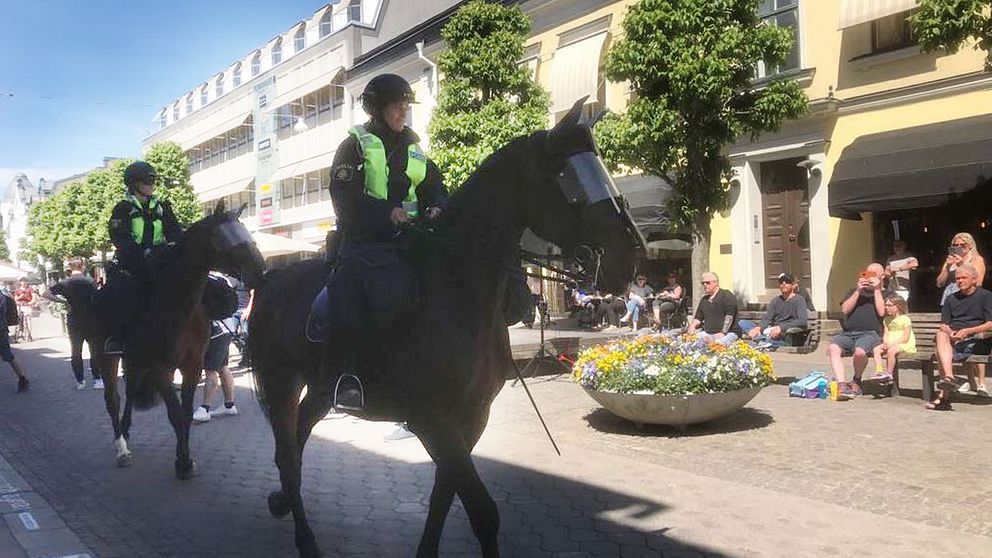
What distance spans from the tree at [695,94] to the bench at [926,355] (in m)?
3.76

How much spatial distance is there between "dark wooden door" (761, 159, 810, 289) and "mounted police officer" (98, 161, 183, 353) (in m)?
14.3

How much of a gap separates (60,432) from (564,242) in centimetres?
814

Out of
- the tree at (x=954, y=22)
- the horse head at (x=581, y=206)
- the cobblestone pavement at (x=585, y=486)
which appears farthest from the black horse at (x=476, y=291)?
the tree at (x=954, y=22)

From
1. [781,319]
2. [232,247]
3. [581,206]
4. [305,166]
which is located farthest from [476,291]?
[305,166]

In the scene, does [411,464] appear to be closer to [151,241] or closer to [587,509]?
[587,509]

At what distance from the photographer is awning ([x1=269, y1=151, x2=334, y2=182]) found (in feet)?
121

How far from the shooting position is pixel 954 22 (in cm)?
924

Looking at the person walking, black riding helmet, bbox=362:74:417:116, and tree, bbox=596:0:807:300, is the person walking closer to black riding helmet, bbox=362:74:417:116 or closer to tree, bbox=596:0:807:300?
black riding helmet, bbox=362:74:417:116

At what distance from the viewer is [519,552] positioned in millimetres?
4645

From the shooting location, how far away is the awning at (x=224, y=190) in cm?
4586

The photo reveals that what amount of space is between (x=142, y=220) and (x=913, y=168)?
1265 centimetres

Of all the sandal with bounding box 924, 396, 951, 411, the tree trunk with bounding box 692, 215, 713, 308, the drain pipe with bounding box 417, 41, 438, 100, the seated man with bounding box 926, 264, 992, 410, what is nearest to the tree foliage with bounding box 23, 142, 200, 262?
the drain pipe with bounding box 417, 41, 438, 100

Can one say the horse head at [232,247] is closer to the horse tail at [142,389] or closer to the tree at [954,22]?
the horse tail at [142,389]

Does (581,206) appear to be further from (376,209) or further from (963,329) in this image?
(963,329)
